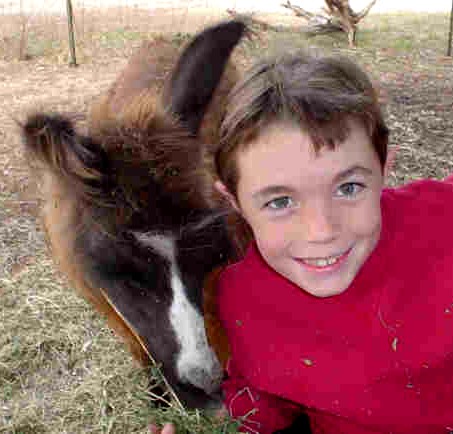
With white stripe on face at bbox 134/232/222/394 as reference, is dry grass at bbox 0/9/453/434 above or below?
below

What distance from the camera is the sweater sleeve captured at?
2.19 metres

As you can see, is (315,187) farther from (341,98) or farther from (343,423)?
(343,423)

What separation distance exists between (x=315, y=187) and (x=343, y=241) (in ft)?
0.59

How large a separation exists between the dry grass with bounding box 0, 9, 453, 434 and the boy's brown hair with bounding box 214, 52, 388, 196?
0.42 meters

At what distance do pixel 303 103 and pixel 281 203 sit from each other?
28 cm

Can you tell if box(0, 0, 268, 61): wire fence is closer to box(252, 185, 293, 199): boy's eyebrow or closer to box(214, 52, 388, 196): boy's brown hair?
box(214, 52, 388, 196): boy's brown hair

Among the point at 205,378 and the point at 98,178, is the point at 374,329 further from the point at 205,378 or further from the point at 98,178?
the point at 98,178

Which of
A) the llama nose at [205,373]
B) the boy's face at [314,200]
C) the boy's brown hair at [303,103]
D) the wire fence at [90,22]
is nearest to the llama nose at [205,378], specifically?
the llama nose at [205,373]

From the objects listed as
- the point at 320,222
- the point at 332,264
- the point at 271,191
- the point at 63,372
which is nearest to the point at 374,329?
the point at 332,264

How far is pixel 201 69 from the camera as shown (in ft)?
8.76

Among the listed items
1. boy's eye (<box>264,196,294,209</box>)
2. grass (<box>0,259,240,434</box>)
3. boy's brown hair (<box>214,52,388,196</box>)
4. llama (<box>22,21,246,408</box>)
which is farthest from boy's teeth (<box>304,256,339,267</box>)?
grass (<box>0,259,240,434</box>)

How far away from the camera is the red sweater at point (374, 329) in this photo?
6.03 feet

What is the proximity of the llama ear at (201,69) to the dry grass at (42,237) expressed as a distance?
13.9 inches

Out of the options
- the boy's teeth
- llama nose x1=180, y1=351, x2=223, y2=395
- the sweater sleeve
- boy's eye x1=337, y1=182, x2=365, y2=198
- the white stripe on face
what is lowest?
the sweater sleeve
